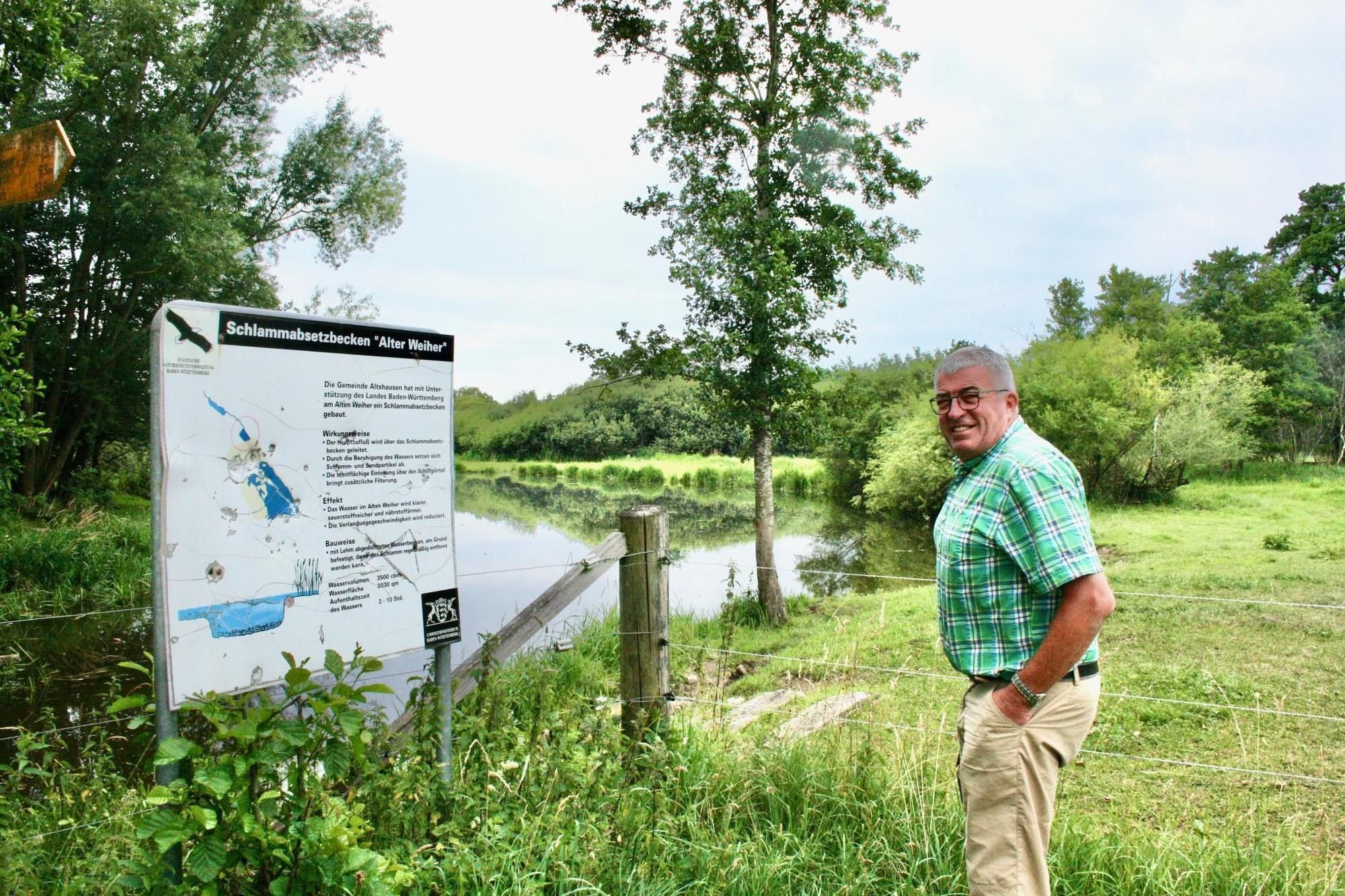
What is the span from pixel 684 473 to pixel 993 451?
44.2m

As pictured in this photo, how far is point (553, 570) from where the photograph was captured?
18.6m

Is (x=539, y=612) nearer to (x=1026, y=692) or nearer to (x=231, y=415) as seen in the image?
(x=231, y=415)

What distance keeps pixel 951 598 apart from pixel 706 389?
9819 millimetres

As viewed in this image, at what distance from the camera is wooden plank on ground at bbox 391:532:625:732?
11.0ft

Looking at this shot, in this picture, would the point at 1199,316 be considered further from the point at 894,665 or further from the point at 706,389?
the point at 894,665

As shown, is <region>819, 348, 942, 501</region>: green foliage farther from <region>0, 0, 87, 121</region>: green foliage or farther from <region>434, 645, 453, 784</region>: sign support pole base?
<region>434, 645, 453, 784</region>: sign support pole base

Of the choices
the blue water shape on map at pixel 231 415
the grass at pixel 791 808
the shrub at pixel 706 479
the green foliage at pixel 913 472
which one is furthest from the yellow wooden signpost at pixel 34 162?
the shrub at pixel 706 479

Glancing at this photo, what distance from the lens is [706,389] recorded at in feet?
39.9

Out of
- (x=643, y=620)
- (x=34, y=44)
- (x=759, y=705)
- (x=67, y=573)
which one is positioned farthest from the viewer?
(x=67, y=573)

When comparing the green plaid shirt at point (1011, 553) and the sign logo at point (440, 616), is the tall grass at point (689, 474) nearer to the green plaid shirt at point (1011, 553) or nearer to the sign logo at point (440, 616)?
the sign logo at point (440, 616)

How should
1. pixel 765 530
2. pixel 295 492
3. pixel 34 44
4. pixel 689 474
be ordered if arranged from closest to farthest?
pixel 295 492 → pixel 34 44 → pixel 765 530 → pixel 689 474

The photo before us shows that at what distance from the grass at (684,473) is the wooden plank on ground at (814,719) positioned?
2998 cm

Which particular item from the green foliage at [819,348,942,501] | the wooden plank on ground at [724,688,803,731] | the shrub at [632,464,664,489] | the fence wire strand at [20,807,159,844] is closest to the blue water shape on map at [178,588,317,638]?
the fence wire strand at [20,807,159,844]

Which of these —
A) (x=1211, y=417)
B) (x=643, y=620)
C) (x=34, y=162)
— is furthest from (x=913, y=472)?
(x=34, y=162)
